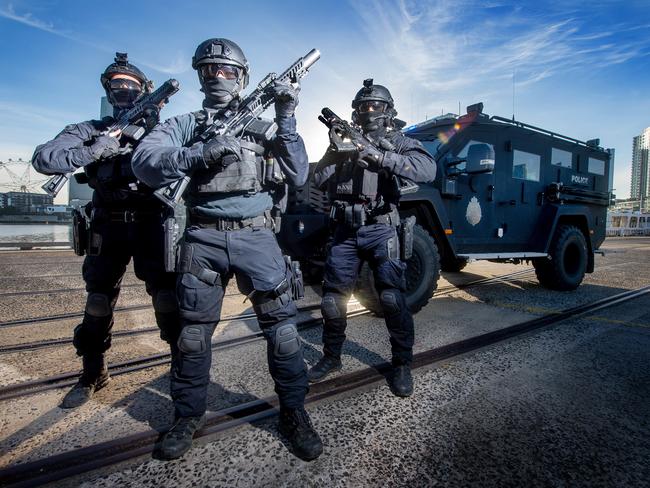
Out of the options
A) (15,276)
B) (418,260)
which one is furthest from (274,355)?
(15,276)

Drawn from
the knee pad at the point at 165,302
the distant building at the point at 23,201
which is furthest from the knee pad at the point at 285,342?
the distant building at the point at 23,201

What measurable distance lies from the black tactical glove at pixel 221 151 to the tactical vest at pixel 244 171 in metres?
0.07

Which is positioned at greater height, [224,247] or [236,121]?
[236,121]

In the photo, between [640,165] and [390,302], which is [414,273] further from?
[640,165]

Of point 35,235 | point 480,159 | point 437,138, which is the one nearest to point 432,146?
point 437,138

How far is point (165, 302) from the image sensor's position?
2.08 metres

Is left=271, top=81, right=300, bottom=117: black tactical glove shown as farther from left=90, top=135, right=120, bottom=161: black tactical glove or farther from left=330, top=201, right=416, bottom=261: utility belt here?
left=90, top=135, right=120, bottom=161: black tactical glove

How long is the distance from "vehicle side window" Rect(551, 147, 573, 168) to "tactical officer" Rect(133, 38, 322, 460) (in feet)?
17.9

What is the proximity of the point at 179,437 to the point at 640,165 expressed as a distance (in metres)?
108

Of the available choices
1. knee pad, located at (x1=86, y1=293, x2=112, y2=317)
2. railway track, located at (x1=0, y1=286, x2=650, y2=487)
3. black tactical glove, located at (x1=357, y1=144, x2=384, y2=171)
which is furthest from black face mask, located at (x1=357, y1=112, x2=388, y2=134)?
knee pad, located at (x1=86, y1=293, x2=112, y2=317)

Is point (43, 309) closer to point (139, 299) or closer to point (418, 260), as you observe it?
point (139, 299)

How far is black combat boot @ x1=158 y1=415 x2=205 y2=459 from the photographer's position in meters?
1.53

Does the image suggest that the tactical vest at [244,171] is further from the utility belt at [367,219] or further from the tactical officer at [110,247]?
the utility belt at [367,219]

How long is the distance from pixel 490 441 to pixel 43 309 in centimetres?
449
